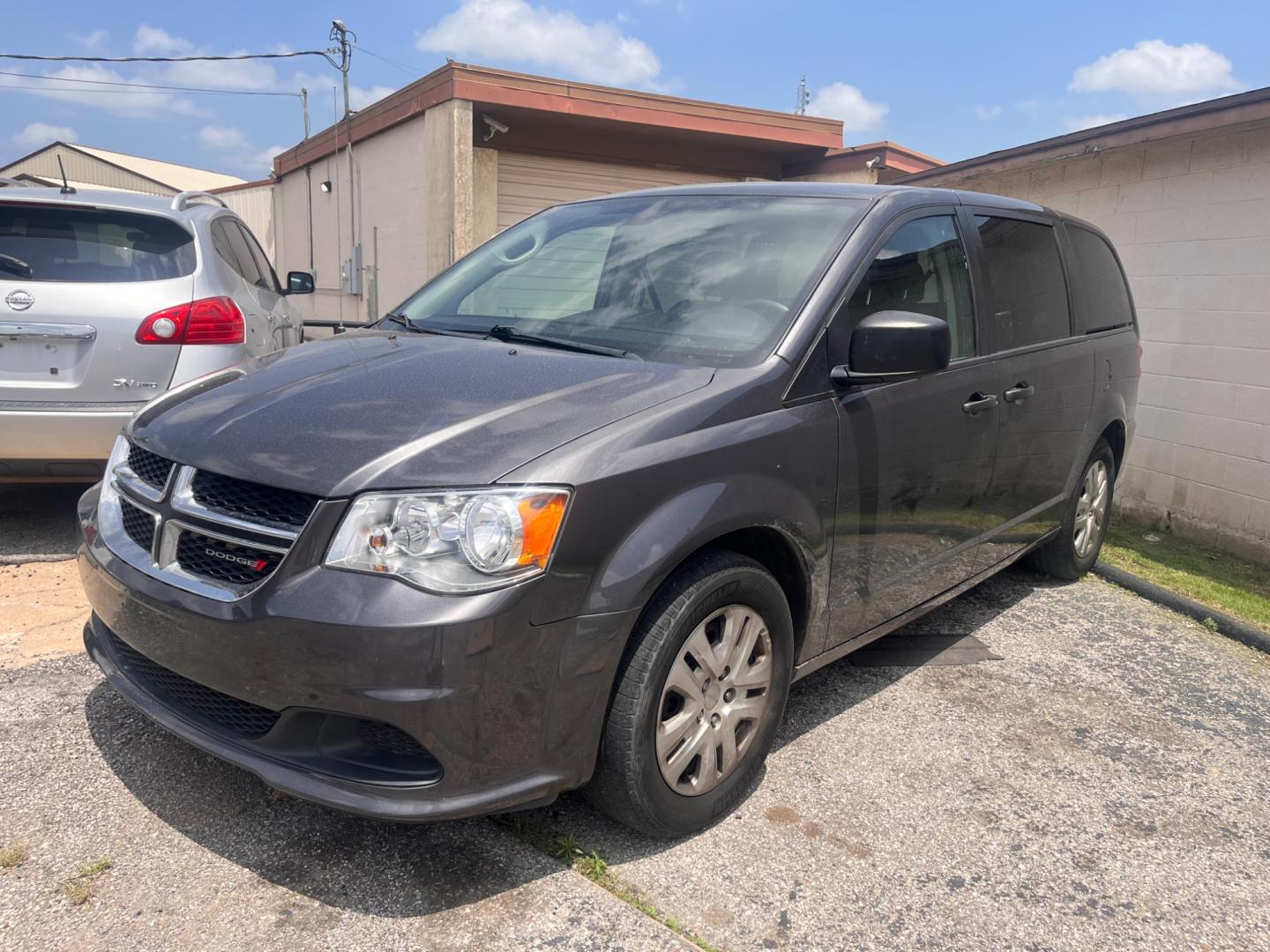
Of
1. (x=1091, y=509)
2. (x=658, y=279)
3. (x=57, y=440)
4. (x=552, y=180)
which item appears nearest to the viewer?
(x=658, y=279)

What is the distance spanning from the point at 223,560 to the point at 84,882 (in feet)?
2.83

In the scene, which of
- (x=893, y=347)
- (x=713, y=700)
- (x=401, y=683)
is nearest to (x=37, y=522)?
(x=401, y=683)

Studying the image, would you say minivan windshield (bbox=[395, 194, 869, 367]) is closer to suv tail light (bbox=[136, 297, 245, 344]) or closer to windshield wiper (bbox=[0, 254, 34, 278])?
suv tail light (bbox=[136, 297, 245, 344])

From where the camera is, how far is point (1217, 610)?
5.00 meters

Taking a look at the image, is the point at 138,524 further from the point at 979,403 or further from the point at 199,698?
the point at 979,403

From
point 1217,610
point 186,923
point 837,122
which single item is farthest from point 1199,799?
point 837,122

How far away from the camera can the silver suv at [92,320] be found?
4.45m

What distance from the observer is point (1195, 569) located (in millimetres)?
5906

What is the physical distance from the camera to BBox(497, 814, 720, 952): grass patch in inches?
94.5

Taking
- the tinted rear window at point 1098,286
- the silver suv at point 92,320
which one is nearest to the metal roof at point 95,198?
the silver suv at point 92,320

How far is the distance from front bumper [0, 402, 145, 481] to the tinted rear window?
4.49 metres

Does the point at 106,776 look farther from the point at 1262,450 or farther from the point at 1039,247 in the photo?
the point at 1262,450

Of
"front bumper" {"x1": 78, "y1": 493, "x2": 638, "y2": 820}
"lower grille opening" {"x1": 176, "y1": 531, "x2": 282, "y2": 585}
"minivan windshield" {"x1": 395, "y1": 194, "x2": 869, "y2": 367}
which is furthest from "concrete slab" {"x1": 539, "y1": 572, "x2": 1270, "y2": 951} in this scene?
"minivan windshield" {"x1": 395, "y1": 194, "x2": 869, "y2": 367}

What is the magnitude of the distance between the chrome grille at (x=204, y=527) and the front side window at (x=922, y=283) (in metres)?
1.69
